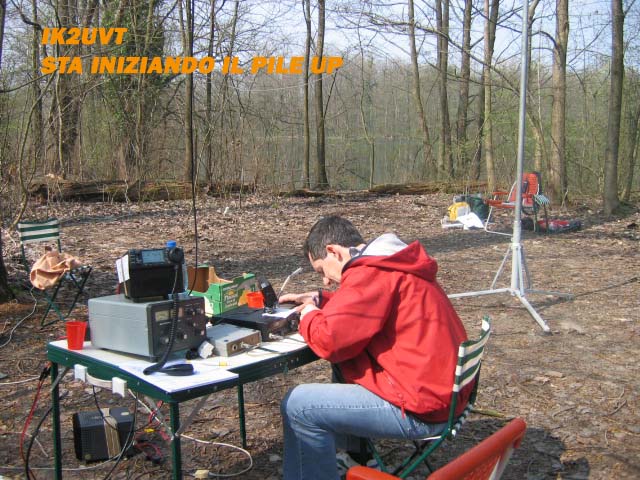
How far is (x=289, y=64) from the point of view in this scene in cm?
1658

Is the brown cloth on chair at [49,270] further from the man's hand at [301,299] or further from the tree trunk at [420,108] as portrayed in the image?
the tree trunk at [420,108]

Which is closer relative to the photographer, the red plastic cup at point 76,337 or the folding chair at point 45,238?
the red plastic cup at point 76,337

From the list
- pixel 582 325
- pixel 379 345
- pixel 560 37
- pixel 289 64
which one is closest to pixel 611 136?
pixel 560 37

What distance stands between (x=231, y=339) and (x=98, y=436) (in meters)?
1.18

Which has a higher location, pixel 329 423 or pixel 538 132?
pixel 538 132

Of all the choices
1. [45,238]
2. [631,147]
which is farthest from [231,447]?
[631,147]

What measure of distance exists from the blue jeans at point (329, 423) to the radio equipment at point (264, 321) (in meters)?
0.31

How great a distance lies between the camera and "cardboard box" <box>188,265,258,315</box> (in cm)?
279

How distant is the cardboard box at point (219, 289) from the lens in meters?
2.79

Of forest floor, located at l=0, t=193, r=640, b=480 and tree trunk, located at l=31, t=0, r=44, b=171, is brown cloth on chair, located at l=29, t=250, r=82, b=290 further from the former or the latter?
tree trunk, located at l=31, t=0, r=44, b=171

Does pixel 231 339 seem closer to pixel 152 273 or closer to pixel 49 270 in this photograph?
pixel 152 273

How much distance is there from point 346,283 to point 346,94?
1876cm

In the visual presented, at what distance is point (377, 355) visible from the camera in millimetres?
2211

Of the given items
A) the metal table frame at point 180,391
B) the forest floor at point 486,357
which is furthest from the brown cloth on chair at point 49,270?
the metal table frame at point 180,391
